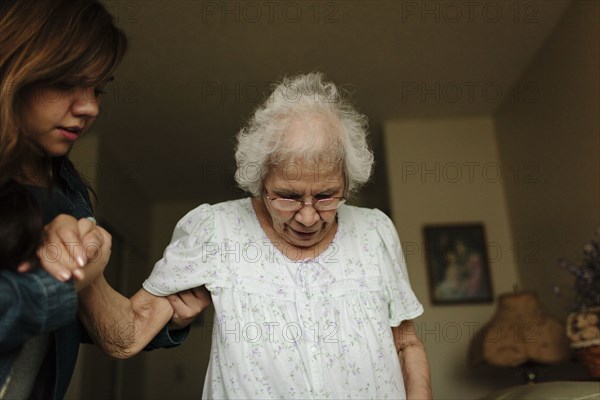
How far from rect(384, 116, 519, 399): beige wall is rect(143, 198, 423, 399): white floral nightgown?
2.81 m

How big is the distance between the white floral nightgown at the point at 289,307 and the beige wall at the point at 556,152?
1918mm

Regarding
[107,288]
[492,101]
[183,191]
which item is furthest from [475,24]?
[183,191]

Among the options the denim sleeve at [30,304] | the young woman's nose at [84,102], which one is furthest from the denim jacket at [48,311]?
the young woman's nose at [84,102]

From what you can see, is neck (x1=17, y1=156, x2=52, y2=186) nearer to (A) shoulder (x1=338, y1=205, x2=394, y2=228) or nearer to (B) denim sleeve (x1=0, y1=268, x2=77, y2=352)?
(B) denim sleeve (x1=0, y1=268, x2=77, y2=352)

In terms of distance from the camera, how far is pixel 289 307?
4.73ft

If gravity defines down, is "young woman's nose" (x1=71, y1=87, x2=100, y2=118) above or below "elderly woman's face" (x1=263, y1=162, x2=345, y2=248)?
above

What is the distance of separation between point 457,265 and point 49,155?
3.59 m

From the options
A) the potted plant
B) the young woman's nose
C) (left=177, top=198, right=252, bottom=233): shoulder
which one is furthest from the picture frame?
the young woman's nose

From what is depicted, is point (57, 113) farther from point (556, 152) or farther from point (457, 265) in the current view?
point (457, 265)

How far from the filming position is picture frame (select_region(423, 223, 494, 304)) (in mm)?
4273

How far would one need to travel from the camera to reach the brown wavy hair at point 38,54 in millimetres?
997

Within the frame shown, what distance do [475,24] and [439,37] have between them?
0.21 meters

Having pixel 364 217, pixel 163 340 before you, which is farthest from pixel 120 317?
pixel 364 217

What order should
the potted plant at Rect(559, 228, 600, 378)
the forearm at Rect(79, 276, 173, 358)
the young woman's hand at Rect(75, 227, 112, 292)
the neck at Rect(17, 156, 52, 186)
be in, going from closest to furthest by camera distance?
the young woman's hand at Rect(75, 227, 112, 292), the neck at Rect(17, 156, 52, 186), the forearm at Rect(79, 276, 173, 358), the potted plant at Rect(559, 228, 600, 378)
